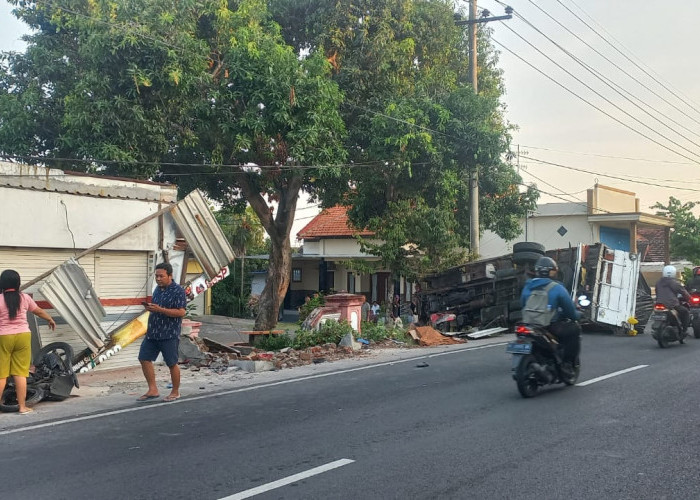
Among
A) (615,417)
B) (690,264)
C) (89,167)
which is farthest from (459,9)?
(690,264)

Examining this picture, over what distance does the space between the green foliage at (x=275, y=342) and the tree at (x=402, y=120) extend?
5.46 meters

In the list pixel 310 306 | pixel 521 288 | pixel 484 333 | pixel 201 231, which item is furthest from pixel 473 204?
pixel 201 231

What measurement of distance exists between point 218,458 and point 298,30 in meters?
16.9

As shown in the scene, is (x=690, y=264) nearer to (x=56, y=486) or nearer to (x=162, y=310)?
(x=162, y=310)

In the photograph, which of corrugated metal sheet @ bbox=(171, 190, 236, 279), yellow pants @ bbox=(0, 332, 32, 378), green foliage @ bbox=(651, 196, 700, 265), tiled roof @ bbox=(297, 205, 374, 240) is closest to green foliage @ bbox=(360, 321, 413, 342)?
corrugated metal sheet @ bbox=(171, 190, 236, 279)

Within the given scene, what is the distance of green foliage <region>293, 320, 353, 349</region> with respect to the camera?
50.9 feet

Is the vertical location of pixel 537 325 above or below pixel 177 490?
above

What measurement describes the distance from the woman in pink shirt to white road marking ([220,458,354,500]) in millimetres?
4629

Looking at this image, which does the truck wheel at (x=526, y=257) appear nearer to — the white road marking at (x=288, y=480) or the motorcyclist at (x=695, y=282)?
the motorcyclist at (x=695, y=282)

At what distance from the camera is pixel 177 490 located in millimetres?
5246

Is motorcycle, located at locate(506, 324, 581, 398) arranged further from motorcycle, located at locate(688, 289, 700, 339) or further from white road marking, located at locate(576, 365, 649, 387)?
motorcycle, located at locate(688, 289, 700, 339)

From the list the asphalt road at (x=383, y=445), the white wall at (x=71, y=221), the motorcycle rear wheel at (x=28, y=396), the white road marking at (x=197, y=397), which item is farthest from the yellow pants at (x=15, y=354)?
the white wall at (x=71, y=221)

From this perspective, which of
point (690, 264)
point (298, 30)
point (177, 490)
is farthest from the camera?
point (690, 264)

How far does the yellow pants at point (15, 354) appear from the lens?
8305 mm
